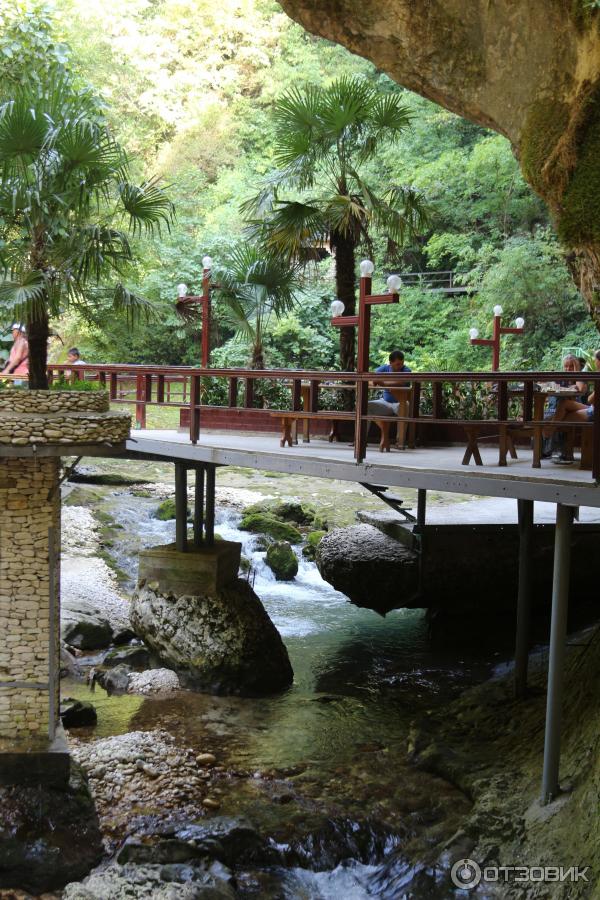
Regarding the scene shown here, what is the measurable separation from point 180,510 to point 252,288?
440 cm

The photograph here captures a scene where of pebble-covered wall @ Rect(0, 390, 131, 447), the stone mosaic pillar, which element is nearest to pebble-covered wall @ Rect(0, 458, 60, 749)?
the stone mosaic pillar

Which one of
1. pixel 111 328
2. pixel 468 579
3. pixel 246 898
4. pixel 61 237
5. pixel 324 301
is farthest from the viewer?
pixel 324 301

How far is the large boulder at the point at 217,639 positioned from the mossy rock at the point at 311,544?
5.03m

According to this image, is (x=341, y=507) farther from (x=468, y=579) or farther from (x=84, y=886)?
(x=84, y=886)

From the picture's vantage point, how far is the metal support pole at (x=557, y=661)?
25.8 feet

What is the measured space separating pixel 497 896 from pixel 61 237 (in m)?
8.41

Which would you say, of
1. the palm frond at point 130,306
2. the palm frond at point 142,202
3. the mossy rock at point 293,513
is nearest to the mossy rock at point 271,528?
the mossy rock at point 293,513

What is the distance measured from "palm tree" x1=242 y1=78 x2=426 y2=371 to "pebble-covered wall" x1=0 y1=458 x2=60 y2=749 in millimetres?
5953

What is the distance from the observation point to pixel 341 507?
70.1ft

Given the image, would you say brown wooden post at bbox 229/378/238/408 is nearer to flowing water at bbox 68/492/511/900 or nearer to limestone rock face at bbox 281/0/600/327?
flowing water at bbox 68/492/511/900

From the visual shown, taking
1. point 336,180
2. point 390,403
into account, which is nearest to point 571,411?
point 390,403

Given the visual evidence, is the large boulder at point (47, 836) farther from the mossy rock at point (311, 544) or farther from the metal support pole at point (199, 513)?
the mossy rock at point (311, 544)

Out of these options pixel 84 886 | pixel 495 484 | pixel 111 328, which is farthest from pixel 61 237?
Result: pixel 84 886

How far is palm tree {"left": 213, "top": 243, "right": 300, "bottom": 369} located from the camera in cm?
1564
